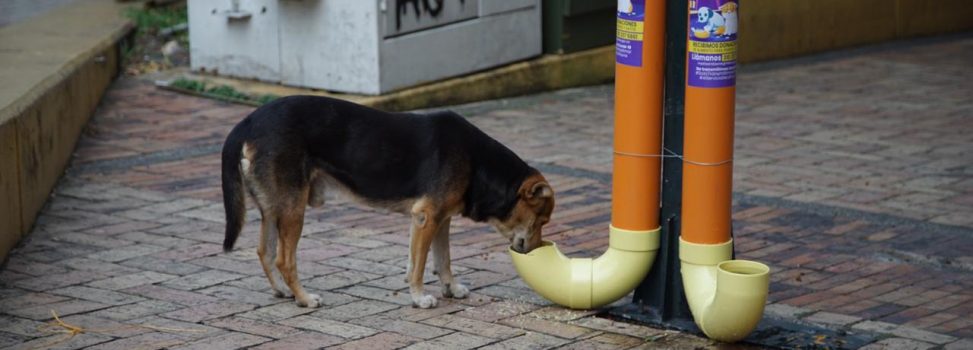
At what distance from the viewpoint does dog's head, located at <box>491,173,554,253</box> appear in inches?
234

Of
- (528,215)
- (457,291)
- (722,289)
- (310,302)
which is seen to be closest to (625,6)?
(528,215)

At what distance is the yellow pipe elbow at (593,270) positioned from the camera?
588 cm

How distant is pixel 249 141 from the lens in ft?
19.2

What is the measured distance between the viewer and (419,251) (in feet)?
19.5

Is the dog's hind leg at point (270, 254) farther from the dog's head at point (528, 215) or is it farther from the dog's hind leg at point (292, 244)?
the dog's head at point (528, 215)

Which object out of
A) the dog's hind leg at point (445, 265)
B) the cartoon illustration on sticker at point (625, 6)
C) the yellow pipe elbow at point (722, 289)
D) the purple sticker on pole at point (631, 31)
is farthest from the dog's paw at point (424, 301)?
the cartoon illustration on sticker at point (625, 6)

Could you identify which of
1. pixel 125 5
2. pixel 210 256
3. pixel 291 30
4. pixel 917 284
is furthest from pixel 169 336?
pixel 125 5

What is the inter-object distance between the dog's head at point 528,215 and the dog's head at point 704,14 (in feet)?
3.35

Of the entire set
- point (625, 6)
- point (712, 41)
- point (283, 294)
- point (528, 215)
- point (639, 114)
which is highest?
point (625, 6)

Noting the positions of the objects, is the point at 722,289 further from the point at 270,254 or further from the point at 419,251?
the point at 270,254

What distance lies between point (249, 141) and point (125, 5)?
28.5 feet

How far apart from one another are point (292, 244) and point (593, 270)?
1.32 metres

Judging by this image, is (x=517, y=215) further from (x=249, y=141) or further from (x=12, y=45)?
(x=12, y=45)

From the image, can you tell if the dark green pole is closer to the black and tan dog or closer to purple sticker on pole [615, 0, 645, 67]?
purple sticker on pole [615, 0, 645, 67]
